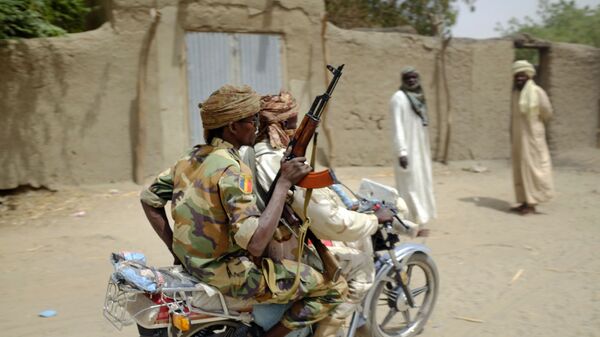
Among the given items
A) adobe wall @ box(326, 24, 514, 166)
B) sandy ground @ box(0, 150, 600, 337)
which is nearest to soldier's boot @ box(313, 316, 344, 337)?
sandy ground @ box(0, 150, 600, 337)

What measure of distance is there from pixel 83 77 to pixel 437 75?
5.77 metres

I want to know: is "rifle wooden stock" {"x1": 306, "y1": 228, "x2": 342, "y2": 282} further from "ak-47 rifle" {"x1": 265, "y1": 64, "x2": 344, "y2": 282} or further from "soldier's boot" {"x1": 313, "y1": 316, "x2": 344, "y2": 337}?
"soldier's boot" {"x1": 313, "y1": 316, "x2": 344, "y2": 337}

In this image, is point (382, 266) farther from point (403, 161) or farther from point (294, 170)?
point (403, 161)

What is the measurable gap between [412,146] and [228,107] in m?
4.02

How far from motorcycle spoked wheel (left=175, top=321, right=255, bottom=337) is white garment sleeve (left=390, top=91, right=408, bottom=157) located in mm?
3567

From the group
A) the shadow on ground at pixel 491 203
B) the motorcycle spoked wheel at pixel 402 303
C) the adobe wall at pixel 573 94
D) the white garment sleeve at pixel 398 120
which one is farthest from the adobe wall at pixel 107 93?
the adobe wall at pixel 573 94

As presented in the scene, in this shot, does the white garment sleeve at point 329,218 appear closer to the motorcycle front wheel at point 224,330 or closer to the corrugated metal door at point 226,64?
the motorcycle front wheel at point 224,330

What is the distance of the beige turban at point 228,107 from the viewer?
7.32 feet

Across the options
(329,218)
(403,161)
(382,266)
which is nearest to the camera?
(329,218)

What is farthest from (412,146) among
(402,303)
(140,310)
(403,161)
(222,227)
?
(140,310)

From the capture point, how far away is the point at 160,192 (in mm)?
2518

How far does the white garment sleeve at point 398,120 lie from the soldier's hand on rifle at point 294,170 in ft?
12.1

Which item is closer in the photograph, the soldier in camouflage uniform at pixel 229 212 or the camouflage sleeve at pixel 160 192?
the soldier in camouflage uniform at pixel 229 212

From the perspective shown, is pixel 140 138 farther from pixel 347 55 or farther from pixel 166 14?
pixel 347 55
